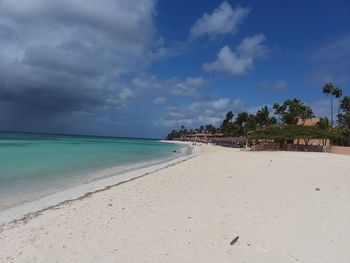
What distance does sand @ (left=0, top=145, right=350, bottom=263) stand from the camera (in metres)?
4.69

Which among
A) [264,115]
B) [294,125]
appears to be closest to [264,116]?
[264,115]

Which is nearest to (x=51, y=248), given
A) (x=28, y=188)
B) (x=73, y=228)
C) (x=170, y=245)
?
(x=73, y=228)

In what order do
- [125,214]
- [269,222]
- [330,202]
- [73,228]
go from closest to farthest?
[73,228]
[269,222]
[125,214]
[330,202]

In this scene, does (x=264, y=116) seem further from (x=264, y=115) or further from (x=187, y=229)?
(x=187, y=229)

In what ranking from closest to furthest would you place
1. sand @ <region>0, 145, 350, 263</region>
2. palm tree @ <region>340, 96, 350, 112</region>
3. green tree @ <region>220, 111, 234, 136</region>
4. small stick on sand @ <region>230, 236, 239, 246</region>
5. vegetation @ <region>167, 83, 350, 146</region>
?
sand @ <region>0, 145, 350, 263</region>, small stick on sand @ <region>230, 236, 239, 246</region>, vegetation @ <region>167, 83, 350, 146</region>, palm tree @ <region>340, 96, 350, 112</region>, green tree @ <region>220, 111, 234, 136</region>

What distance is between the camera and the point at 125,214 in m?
7.01

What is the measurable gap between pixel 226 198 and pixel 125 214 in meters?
2.95

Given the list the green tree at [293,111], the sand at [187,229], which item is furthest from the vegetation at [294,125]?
the sand at [187,229]

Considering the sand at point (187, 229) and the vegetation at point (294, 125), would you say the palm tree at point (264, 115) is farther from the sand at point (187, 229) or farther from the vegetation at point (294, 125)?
the sand at point (187, 229)

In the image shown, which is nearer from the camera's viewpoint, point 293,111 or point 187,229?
point 187,229

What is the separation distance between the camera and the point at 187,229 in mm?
5863

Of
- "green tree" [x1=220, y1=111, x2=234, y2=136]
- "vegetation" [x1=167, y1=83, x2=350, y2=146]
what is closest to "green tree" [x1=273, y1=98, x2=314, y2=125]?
"vegetation" [x1=167, y1=83, x2=350, y2=146]

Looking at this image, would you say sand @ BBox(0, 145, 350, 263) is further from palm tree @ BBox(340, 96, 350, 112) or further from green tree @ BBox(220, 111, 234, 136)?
green tree @ BBox(220, 111, 234, 136)

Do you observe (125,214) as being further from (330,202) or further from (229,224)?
(330,202)
